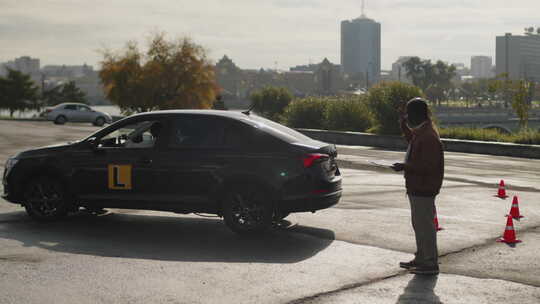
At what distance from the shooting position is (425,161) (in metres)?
7.05

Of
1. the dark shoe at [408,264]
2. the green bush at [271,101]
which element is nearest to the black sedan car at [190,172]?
the dark shoe at [408,264]

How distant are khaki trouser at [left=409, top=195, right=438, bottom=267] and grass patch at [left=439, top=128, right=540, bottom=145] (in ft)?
66.9

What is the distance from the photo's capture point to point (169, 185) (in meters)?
9.34

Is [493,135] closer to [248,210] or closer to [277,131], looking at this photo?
[277,131]

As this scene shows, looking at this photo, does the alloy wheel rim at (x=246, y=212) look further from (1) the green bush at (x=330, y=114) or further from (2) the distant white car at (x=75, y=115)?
(2) the distant white car at (x=75, y=115)

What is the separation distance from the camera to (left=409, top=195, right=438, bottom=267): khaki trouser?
7.17 m

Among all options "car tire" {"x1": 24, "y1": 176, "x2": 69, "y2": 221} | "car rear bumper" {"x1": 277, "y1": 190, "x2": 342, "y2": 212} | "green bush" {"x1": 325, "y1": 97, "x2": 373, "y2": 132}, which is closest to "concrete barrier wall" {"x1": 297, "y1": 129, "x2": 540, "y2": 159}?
"green bush" {"x1": 325, "y1": 97, "x2": 373, "y2": 132}

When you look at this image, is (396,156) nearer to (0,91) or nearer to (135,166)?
(135,166)

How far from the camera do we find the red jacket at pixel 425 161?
7.05 metres

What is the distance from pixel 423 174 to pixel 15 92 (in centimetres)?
8747

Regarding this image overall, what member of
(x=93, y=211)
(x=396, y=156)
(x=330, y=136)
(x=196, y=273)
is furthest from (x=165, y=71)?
(x=196, y=273)

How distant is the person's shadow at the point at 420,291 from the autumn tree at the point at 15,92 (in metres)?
86.6

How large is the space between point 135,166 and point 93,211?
1831 millimetres

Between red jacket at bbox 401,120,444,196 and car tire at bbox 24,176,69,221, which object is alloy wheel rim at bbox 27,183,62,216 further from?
red jacket at bbox 401,120,444,196
